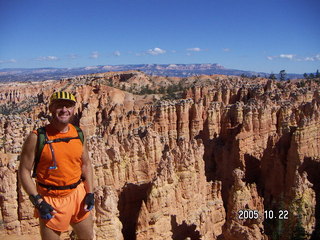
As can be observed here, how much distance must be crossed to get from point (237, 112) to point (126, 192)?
16208 mm

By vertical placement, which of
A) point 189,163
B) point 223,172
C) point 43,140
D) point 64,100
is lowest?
point 223,172

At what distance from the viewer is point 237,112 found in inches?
1034

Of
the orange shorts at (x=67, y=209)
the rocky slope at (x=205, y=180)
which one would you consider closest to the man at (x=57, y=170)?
the orange shorts at (x=67, y=209)

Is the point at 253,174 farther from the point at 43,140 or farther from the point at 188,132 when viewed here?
the point at 43,140

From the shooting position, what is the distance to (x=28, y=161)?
4066 millimetres

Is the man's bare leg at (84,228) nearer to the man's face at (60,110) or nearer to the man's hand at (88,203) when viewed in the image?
the man's hand at (88,203)

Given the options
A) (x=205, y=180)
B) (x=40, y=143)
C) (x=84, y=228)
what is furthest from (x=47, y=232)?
(x=205, y=180)

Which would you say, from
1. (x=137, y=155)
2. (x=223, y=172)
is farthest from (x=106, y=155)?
(x=223, y=172)

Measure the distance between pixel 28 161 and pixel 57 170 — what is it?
1.26 feet

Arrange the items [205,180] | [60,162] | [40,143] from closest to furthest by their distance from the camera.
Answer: [40,143] < [60,162] < [205,180]

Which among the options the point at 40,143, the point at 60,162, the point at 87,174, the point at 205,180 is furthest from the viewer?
the point at 205,180

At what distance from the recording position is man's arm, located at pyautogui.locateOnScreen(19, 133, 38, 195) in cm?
402

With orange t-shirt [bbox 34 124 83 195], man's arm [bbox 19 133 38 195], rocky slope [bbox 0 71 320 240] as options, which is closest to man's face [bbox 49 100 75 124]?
orange t-shirt [bbox 34 124 83 195]

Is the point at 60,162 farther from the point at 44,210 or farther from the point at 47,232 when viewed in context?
the point at 47,232
